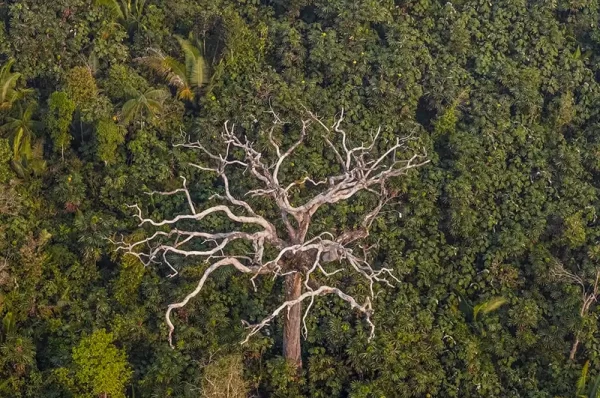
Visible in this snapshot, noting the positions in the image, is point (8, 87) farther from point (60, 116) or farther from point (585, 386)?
point (585, 386)

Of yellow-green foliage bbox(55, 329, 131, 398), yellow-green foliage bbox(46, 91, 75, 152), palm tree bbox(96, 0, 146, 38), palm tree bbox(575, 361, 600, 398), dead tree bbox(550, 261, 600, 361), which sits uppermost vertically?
dead tree bbox(550, 261, 600, 361)

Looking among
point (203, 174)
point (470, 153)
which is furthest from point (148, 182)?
point (470, 153)

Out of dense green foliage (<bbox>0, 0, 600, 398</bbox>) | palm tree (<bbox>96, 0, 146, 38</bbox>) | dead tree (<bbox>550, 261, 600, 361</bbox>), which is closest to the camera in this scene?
dense green foliage (<bbox>0, 0, 600, 398</bbox>)

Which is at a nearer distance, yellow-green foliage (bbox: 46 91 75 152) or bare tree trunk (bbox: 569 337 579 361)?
bare tree trunk (bbox: 569 337 579 361)

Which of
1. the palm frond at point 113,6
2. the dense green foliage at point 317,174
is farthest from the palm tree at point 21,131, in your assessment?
the palm frond at point 113,6

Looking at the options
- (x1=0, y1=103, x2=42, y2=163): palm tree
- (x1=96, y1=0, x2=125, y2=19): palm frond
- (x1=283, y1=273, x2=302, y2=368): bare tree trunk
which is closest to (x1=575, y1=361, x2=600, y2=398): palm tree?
(x1=283, y1=273, x2=302, y2=368): bare tree trunk

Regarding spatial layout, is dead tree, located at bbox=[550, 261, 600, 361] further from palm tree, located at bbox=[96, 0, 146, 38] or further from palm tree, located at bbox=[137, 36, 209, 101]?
palm tree, located at bbox=[96, 0, 146, 38]

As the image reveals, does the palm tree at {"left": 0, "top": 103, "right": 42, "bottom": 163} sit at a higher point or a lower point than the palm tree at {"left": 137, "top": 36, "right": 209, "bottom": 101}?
lower

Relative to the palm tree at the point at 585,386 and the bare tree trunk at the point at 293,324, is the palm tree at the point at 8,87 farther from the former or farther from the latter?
the palm tree at the point at 585,386
